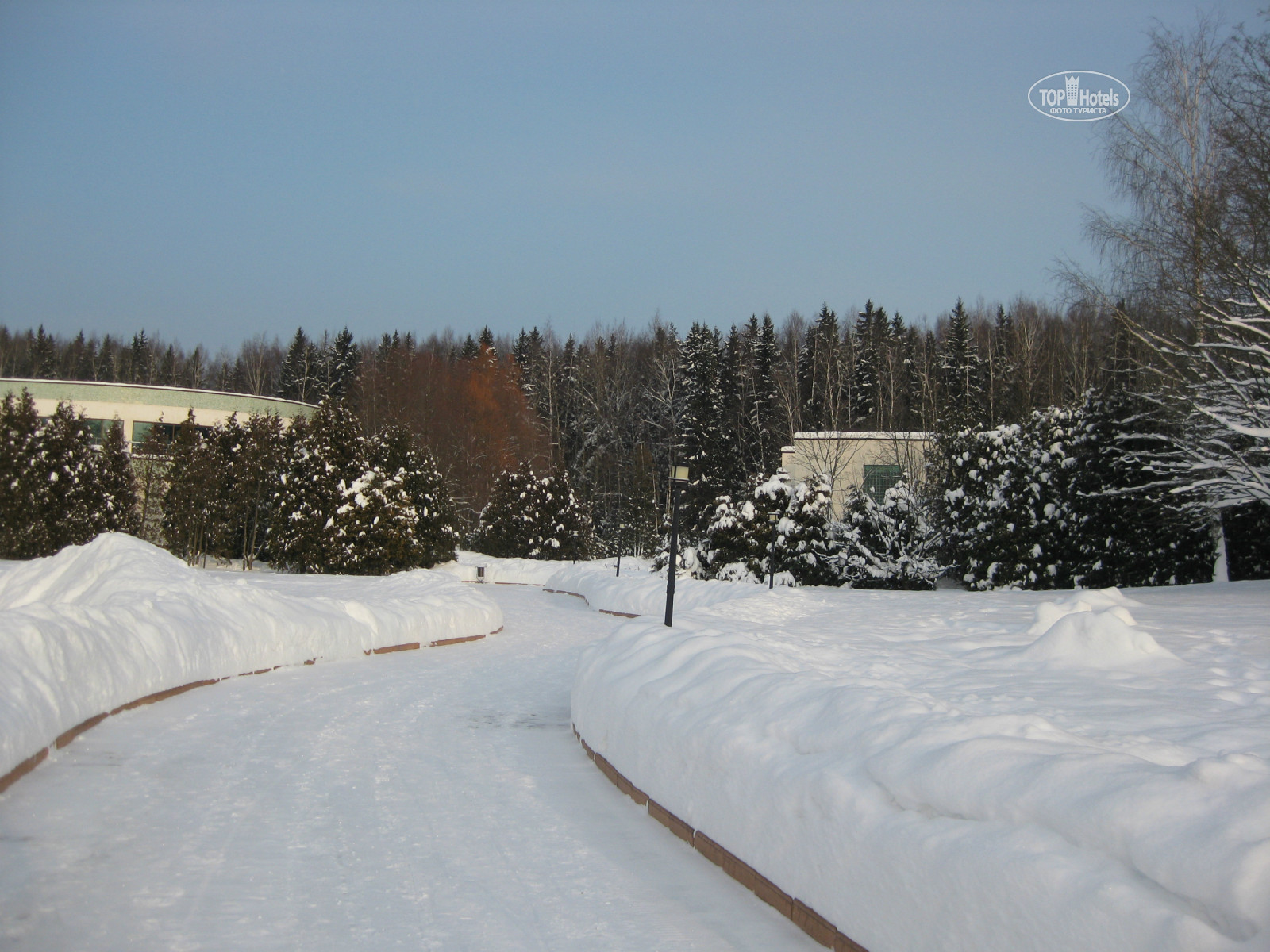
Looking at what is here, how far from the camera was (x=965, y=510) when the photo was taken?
22125mm

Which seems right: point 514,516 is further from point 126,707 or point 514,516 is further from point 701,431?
point 126,707

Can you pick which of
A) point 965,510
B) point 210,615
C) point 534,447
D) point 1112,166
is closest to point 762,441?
point 534,447

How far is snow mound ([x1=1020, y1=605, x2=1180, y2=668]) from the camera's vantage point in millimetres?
8703

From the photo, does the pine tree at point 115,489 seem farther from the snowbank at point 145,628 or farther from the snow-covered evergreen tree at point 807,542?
the snow-covered evergreen tree at point 807,542

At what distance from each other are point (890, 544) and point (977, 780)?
69.5 ft

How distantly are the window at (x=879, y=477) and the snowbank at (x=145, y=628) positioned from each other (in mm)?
20338

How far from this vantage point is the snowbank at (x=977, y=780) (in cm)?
258

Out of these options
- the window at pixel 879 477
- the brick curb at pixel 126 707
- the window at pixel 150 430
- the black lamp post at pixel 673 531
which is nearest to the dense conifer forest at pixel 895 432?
the window at pixel 879 477

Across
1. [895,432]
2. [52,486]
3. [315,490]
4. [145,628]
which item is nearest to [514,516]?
[315,490]

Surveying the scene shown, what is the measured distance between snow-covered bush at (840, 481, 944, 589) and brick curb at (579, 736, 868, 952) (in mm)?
18286

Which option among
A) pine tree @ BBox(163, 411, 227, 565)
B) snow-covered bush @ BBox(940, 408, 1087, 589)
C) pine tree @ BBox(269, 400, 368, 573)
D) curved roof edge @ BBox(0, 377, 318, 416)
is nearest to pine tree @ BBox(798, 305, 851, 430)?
snow-covered bush @ BBox(940, 408, 1087, 589)

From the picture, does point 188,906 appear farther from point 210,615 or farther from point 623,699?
point 210,615

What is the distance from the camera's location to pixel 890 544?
23.8 meters

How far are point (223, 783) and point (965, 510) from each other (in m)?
19.2
